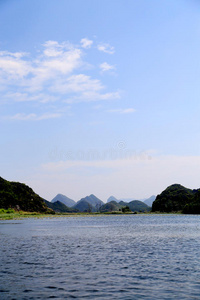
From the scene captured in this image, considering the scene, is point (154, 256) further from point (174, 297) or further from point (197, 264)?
point (174, 297)

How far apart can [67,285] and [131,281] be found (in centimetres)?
568

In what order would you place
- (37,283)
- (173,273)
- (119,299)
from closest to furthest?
(119,299)
(37,283)
(173,273)

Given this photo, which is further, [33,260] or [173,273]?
[33,260]

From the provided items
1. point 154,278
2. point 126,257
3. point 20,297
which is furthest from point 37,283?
point 126,257

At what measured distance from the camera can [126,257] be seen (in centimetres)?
4391

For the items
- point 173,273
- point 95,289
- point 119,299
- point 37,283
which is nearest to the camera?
point 119,299

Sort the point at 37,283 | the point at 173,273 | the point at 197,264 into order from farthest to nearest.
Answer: the point at 197,264 < the point at 173,273 < the point at 37,283

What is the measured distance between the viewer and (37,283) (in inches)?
1142

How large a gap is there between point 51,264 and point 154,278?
14.1m

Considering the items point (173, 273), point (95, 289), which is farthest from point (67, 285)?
point (173, 273)

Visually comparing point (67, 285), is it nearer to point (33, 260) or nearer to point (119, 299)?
point (119, 299)

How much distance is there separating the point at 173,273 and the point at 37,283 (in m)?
13.2

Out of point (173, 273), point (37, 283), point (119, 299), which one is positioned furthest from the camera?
point (173, 273)

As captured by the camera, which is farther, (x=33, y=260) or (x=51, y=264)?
(x=33, y=260)
